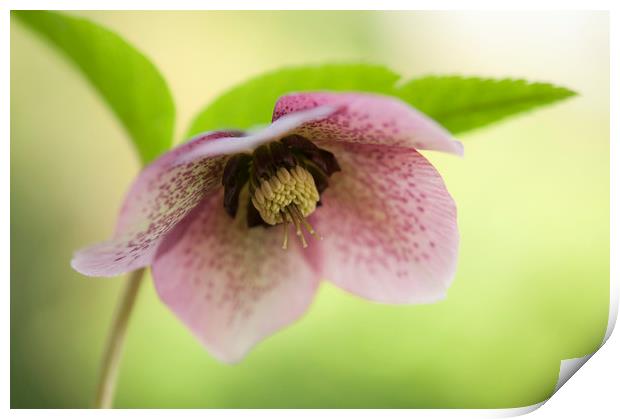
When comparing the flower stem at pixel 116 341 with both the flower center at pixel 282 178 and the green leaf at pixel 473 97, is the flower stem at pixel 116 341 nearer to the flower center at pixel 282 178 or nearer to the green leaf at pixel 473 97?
the flower center at pixel 282 178

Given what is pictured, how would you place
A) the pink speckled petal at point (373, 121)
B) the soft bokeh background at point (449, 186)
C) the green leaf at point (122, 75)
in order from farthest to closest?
the soft bokeh background at point (449, 186) → the green leaf at point (122, 75) → the pink speckled petal at point (373, 121)

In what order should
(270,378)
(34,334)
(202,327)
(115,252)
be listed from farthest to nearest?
(270,378) < (34,334) < (202,327) < (115,252)

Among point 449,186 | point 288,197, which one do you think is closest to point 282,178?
point 288,197

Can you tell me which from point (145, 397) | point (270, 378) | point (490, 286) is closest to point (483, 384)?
point (490, 286)

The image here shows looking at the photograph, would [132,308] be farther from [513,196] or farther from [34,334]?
[513,196]

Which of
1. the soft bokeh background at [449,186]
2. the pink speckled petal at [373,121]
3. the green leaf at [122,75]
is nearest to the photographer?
the pink speckled petal at [373,121]

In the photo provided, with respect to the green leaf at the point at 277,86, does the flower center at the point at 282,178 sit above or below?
below

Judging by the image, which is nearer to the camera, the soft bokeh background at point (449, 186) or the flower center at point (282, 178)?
the flower center at point (282, 178)

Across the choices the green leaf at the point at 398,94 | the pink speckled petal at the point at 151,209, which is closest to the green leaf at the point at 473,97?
the green leaf at the point at 398,94
